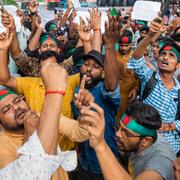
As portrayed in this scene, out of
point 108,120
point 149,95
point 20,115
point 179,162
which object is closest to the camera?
point 179,162

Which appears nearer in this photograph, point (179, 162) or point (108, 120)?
point (179, 162)

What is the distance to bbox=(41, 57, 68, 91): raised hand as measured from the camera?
146 cm

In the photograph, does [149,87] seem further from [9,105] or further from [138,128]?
[9,105]

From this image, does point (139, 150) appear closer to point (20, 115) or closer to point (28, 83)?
point (20, 115)

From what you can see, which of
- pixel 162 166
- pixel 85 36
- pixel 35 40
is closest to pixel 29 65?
→ pixel 85 36

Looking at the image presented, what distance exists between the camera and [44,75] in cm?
150

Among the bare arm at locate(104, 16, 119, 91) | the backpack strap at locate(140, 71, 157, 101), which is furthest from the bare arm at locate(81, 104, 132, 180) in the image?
the backpack strap at locate(140, 71, 157, 101)

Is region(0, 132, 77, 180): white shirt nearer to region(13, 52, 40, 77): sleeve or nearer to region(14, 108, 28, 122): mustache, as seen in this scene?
region(14, 108, 28, 122): mustache

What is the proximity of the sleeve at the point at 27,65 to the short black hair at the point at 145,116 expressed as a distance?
5.43ft

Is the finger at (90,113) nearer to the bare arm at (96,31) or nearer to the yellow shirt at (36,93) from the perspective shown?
the yellow shirt at (36,93)

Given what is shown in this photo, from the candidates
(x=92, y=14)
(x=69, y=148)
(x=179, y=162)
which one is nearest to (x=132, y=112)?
(x=179, y=162)

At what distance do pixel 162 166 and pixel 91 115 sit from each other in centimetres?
60

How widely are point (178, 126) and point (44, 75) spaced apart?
5.47 ft

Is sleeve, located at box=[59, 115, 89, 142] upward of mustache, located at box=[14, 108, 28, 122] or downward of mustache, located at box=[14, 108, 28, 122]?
downward
